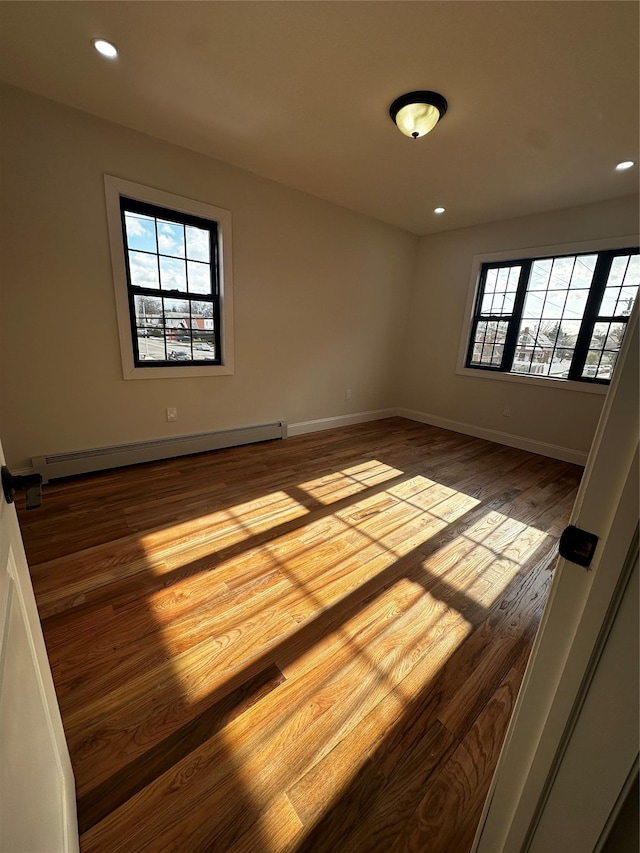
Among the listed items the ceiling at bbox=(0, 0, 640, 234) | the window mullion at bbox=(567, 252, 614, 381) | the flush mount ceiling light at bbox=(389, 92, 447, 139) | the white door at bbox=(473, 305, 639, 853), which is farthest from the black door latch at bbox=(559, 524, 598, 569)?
the window mullion at bbox=(567, 252, 614, 381)

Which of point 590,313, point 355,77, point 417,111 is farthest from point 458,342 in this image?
point 355,77

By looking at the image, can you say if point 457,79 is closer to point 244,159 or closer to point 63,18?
point 244,159

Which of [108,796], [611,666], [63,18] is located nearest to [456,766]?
[611,666]

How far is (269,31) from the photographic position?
5.35ft

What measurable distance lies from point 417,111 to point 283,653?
3033mm

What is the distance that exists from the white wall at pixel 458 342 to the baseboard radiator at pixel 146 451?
93.6 inches

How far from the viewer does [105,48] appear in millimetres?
1768

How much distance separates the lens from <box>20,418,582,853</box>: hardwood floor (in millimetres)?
953

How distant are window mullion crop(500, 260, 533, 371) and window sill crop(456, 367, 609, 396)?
0.14m

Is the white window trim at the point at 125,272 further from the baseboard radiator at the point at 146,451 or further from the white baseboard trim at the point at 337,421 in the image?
the white baseboard trim at the point at 337,421

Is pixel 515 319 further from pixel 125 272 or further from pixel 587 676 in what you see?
Result: pixel 587 676

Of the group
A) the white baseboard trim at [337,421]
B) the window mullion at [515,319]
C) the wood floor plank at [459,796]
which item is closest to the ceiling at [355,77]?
the window mullion at [515,319]

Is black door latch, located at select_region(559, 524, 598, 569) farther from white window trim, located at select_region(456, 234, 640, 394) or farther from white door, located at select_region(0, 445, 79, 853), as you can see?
white window trim, located at select_region(456, 234, 640, 394)

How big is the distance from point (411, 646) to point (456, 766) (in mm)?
407
